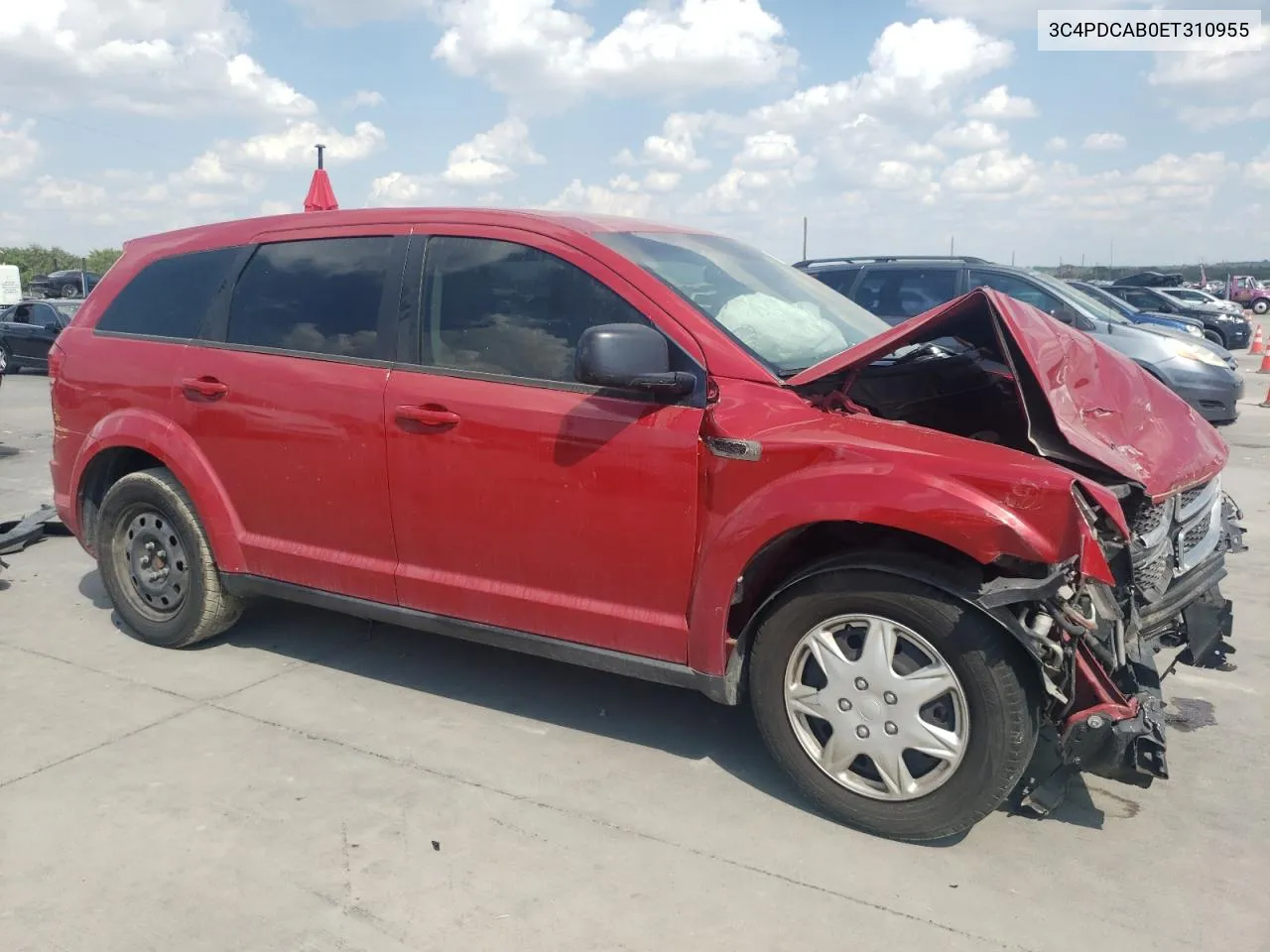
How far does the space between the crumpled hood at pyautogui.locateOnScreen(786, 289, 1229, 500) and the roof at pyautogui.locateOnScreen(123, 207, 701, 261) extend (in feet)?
3.63

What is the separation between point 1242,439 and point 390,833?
35.0 ft

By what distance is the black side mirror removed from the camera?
10.6ft

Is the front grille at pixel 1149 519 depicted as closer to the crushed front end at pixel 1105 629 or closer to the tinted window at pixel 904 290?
the crushed front end at pixel 1105 629

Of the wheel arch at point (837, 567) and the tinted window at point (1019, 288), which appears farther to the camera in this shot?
the tinted window at point (1019, 288)

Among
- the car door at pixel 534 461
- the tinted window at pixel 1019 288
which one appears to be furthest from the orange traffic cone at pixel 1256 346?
the car door at pixel 534 461

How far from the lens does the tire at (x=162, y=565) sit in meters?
4.62

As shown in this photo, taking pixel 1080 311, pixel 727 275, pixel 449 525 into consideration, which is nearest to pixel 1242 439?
pixel 1080 311

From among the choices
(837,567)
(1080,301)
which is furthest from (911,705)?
(1080,301)

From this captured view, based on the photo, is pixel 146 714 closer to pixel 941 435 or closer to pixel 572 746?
pixel 572 746

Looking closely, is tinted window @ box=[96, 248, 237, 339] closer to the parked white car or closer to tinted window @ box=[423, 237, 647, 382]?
tinted window @ box=[423, 237, 647, 382]

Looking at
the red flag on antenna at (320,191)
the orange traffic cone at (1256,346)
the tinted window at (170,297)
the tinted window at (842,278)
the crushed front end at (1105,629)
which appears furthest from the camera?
the orange traffic cone at (1256,346)

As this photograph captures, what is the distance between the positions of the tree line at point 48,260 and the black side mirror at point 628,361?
58411 millimetres

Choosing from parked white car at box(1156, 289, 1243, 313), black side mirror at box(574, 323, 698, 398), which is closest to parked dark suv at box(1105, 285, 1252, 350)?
parked white car at box(1156, 289, 1243, 313)

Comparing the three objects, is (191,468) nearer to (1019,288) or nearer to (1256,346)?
(1019,288)
